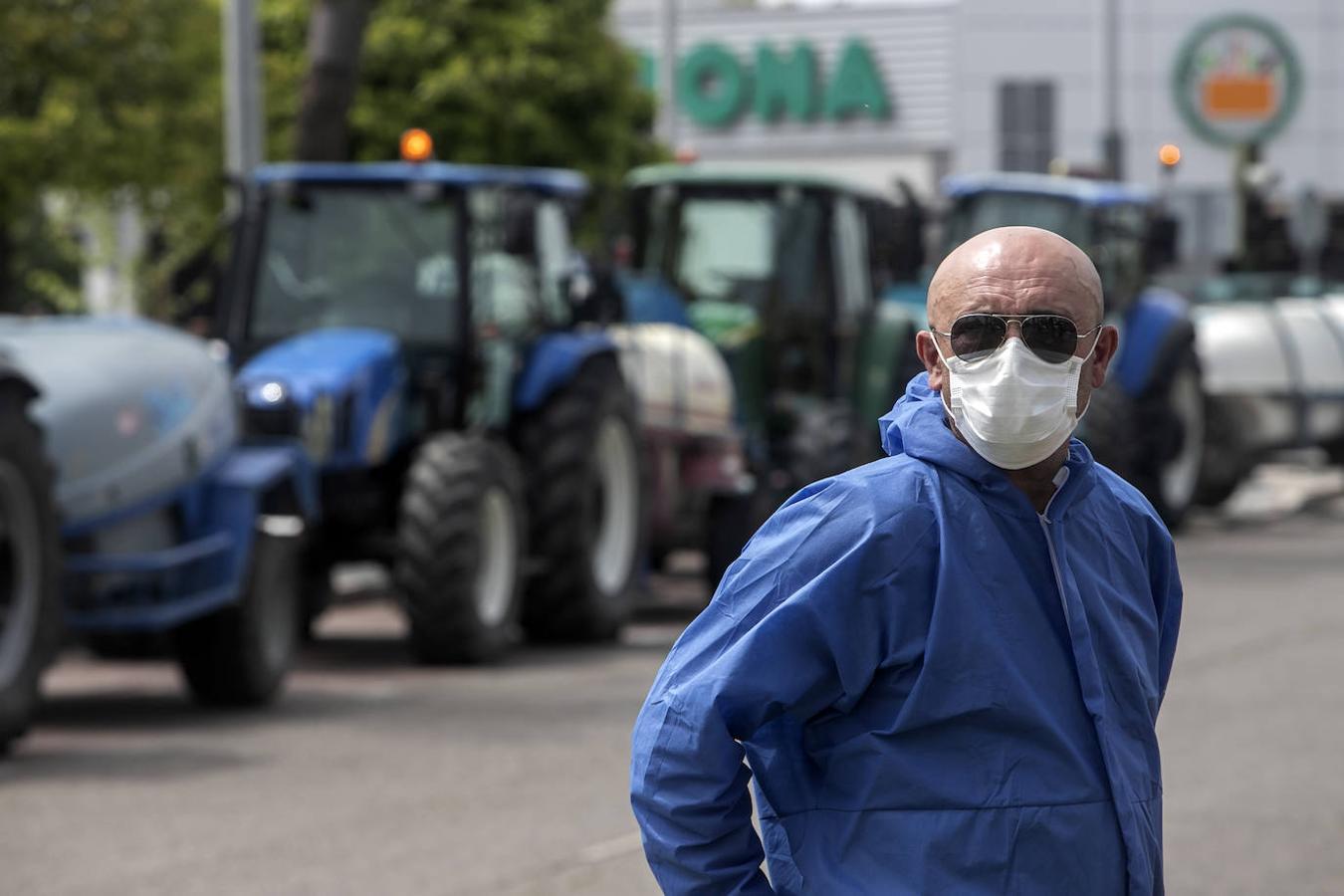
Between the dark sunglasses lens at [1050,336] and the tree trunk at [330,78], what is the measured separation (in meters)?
14.6

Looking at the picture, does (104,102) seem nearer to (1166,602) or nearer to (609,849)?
(609,849)

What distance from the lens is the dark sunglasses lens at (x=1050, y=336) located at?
10.6 ft

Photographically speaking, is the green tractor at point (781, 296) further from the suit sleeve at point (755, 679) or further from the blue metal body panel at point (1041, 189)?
the suit sleeve at point (755, 679)

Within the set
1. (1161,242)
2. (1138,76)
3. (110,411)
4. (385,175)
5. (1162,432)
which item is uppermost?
(385,175)

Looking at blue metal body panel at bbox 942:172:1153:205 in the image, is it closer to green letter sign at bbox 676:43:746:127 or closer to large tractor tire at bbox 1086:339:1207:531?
large tractor tire at bbox 1086:339:1207:531

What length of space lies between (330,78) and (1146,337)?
23.2ft

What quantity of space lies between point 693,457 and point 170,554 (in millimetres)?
5227

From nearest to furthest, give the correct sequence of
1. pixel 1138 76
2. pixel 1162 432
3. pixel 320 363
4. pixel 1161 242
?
pixel 320 363
pixel 1161 242
pixel 1162 432
pixel 1138 76

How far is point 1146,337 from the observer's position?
20828 mm

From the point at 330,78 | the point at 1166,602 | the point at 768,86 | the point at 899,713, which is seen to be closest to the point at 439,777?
the point at 1166,602

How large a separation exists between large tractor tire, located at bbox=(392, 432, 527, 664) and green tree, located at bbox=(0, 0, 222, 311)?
8.07 metres

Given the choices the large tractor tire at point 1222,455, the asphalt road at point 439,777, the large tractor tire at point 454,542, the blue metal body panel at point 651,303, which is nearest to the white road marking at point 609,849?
the asphalt road at point 439,777

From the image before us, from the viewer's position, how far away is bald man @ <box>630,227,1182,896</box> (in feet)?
10.4

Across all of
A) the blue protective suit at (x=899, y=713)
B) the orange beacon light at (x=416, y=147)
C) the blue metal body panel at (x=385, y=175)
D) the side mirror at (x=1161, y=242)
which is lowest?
the side mirror at (x=1161, y=242)
